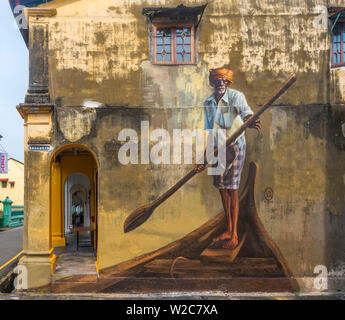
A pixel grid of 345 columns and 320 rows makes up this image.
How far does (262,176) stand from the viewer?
403 inches

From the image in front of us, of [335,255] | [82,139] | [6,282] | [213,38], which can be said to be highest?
[213,38]

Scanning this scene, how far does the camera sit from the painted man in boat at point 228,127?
10.1m

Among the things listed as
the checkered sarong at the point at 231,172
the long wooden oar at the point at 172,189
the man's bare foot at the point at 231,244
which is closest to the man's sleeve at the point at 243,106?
the long wooden oar at the point at 172,189

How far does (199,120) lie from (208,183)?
5.26 feet

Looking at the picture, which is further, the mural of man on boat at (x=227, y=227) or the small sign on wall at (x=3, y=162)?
the small sign on wall at (x=3, y=162)

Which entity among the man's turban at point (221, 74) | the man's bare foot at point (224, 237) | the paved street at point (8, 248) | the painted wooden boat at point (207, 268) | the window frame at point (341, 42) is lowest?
the paved street at point (8, 248)

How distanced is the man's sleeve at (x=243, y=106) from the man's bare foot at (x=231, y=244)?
3074 millimetres

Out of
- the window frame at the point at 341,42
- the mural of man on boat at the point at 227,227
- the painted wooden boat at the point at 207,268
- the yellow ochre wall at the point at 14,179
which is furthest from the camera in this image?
the yellow ochre wall at the point at 14,179

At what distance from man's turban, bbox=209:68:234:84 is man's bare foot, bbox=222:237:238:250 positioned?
399 cm

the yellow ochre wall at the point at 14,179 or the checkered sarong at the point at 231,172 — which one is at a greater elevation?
the checkered sarong at the point at 231,172

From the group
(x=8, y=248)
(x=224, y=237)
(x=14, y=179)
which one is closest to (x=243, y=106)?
(x=224, y=237)

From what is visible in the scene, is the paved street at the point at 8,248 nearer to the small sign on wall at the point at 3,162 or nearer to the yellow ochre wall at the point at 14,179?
the small sign on wall at the point at 3,162
